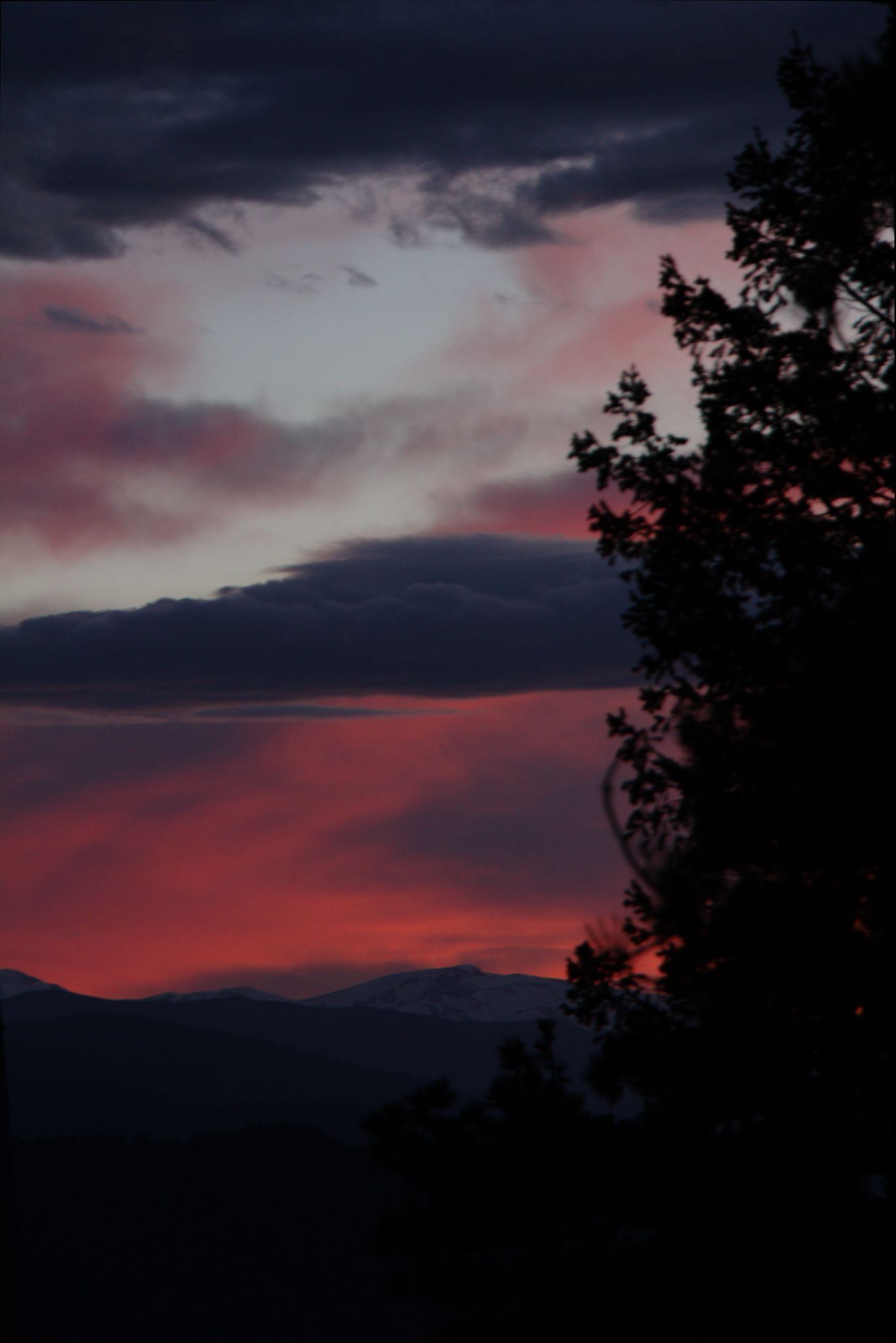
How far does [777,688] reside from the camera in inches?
628

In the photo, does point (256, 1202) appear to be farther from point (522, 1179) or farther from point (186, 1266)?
Result: point (522, 1179)

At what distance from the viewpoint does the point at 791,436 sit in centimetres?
1686

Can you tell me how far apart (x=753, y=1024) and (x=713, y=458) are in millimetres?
6018

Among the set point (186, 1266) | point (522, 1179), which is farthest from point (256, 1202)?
point (522, 1179)

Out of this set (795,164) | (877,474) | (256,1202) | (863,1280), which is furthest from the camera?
(256,1202)

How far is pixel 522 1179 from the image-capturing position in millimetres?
18234

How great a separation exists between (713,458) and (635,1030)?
20.7 feet

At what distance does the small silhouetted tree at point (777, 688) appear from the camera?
1496cm

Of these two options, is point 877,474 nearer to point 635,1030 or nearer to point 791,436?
point 791,436

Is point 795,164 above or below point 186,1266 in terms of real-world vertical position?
above

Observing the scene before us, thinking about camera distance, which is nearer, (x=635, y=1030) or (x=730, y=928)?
(x=730, y=928)

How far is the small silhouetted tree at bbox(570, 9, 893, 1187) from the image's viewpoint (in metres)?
15.0

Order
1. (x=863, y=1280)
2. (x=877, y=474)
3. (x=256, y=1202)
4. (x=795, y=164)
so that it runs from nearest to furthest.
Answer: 1. (x=863, y=1280)
2. (x=877, y=474)
3. (x=795, y=164)
4. (x=256, y=1202)

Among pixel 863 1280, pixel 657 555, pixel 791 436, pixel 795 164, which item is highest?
pixel 795 164
